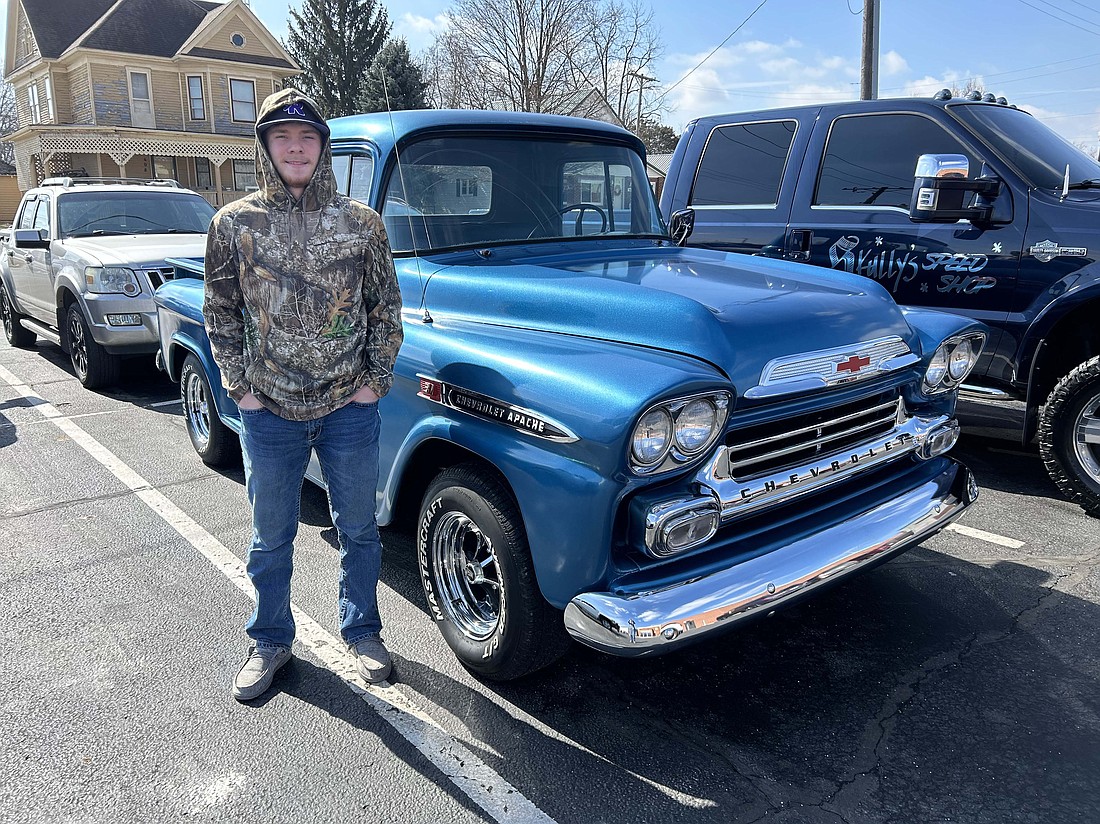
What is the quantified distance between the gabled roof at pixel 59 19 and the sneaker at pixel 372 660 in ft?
118

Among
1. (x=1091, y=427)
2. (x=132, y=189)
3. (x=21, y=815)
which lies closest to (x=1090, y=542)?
(x=1091, y=427)

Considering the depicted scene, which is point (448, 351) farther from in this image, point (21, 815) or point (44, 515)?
point (44, 515)

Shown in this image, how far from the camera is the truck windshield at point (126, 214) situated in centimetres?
843

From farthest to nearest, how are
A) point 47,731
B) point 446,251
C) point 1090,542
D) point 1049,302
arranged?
point 1049,302 < point 1090,542 < point 446,251 < point 47,731

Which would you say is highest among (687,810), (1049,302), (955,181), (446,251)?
(955,181)

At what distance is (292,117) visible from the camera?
2602 millimetres

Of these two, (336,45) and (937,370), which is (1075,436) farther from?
(336,45)

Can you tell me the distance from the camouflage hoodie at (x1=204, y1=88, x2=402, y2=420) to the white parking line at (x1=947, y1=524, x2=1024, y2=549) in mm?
3233

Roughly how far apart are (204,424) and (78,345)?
3.29 metres

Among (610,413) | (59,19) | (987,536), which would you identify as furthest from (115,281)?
(59,19)

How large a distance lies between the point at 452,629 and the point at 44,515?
296 cm

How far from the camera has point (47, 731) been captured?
2.80 m

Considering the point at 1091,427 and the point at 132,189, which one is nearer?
the point at 1091,427

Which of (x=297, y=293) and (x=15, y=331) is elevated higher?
(x=297, y=293)
